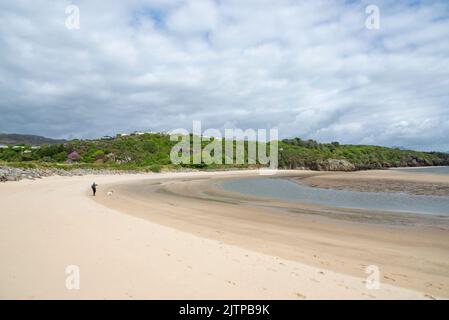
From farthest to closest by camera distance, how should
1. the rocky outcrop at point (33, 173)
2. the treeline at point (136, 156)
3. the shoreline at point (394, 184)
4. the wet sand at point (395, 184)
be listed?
the treeline at point (136, 156) < the rocky outcrop at point (33, 173) < the wet sand at point (395, 184) < the shoreline at point (394, 184)

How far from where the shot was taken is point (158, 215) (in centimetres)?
1456

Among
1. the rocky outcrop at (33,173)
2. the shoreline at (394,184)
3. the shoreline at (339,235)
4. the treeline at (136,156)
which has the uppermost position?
the treeline at (136,156)

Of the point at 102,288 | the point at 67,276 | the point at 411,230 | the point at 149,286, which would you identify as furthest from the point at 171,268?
the point at 411,230

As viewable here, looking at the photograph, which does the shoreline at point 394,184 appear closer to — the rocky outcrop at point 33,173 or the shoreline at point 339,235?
the shoreline at point 339,235

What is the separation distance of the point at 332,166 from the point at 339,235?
3342 inches

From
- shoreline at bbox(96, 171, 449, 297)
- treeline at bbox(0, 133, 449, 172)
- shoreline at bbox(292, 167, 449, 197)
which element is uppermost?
treeline at bbox(0, 133, 449, 172)

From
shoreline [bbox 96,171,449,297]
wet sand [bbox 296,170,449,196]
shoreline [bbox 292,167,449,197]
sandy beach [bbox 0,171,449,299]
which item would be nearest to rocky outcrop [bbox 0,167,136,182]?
sandy beach [bbox 0,171,449,299]

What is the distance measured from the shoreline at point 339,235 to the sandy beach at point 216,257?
4 cm

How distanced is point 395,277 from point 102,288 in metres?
5.98

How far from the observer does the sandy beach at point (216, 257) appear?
5301 millimetres

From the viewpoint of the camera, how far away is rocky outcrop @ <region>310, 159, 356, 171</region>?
9031 centimetres

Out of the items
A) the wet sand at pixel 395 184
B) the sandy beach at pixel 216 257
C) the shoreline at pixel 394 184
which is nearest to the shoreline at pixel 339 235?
the sandy beach at pixel 216 257

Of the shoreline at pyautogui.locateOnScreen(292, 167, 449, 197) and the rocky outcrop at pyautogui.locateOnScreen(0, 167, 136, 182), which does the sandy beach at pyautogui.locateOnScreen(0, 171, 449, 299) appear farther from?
the rocky outcrop at pyautogui.locateOnScreen(0, 167, 136, 182)

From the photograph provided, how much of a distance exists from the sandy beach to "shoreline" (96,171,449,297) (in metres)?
0.04
